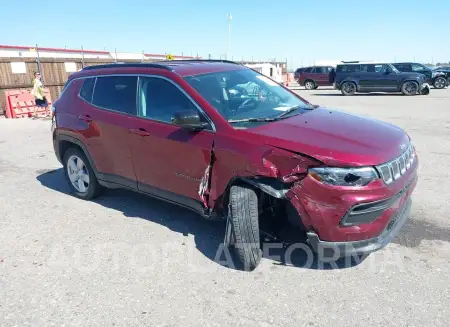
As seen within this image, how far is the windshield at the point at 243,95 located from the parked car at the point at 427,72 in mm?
18857

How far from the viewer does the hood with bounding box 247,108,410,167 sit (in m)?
2.78

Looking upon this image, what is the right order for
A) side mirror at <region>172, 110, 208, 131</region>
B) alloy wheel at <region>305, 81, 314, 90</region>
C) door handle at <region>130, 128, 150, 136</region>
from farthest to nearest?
alloy wheel at <region>305, 81, 314, 90</region>, door handle at <region>130, 128, 150, 136</region>, side mirror at <region>172, 110, 208, 131</region>

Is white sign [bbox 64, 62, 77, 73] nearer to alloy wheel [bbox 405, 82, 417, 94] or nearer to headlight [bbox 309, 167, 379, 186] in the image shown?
alloy wheel [bbox 405, 82, 417, 94]

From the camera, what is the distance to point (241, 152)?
308cm

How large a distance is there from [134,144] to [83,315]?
1837mm

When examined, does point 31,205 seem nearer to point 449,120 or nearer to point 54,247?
point 54,247

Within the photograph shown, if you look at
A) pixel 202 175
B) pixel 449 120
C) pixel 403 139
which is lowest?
pixel 449 120

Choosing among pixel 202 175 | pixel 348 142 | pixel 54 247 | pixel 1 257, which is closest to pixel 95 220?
pixel 54 247

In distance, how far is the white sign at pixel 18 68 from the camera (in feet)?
49.0

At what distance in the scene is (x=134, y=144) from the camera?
399cm

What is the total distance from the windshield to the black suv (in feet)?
59.3

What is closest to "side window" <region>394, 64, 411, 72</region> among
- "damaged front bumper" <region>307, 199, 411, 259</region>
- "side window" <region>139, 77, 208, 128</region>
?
"side window" <region>139, 77, 208, 128</region>

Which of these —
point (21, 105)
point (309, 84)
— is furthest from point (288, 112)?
point (309, 84)

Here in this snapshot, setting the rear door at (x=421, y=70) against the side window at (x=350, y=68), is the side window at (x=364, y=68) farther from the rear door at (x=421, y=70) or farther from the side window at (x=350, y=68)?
the rear door at (x=421, y=70)
